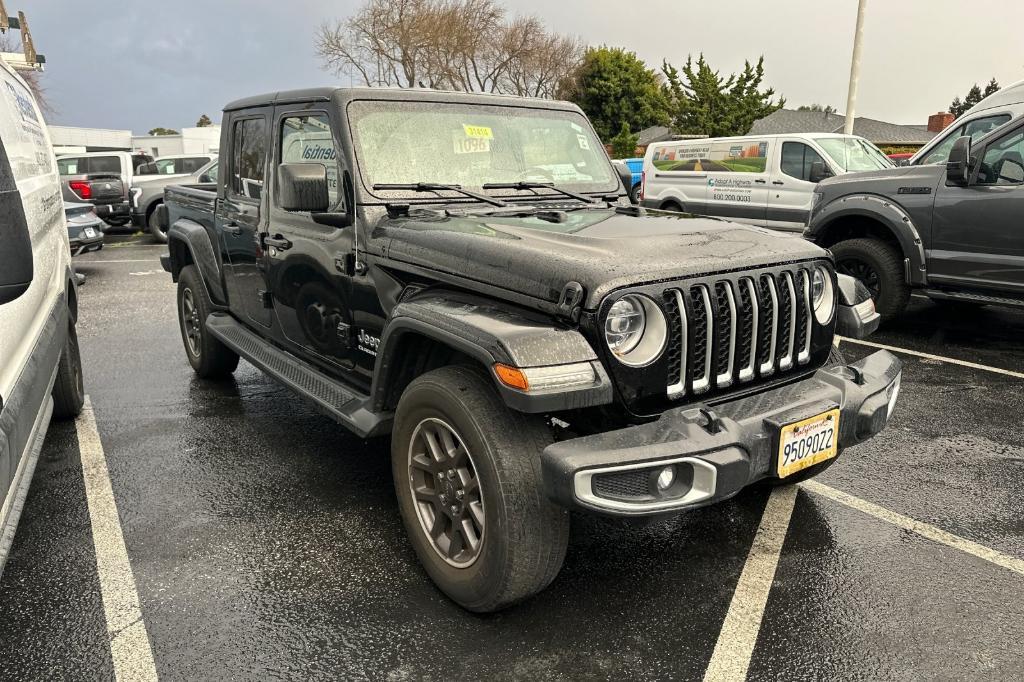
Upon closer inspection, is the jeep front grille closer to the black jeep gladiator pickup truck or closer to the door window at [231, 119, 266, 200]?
the black jeep gladiator pickup truck

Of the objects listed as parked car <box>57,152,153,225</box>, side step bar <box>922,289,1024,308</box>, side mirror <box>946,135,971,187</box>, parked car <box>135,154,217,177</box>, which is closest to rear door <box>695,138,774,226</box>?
side step bar <box>922,289,1024,308</box>

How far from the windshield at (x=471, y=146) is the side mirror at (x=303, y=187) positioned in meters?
0.21

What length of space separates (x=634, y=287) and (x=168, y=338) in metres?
6.00

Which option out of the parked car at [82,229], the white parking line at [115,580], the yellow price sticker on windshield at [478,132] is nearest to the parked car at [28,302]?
the white parking line at [115,580]

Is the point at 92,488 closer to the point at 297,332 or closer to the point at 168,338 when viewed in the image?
the point at 297,332

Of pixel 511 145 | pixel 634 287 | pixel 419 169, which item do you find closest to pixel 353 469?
pixel 419 169

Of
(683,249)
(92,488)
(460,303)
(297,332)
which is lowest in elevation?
(92,488)

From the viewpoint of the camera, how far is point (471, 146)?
3869 mm

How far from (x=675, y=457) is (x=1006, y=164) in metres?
5.56

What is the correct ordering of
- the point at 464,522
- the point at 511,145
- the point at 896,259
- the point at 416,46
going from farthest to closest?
the point at 416,46
the point at 896,259
the point at 511,145
the point at 464,522

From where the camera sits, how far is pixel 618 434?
2.47 meters

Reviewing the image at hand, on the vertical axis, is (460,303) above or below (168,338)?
above

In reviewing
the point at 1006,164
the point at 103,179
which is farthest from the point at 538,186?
the point at 103,179

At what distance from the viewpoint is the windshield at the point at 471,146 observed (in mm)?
3625
